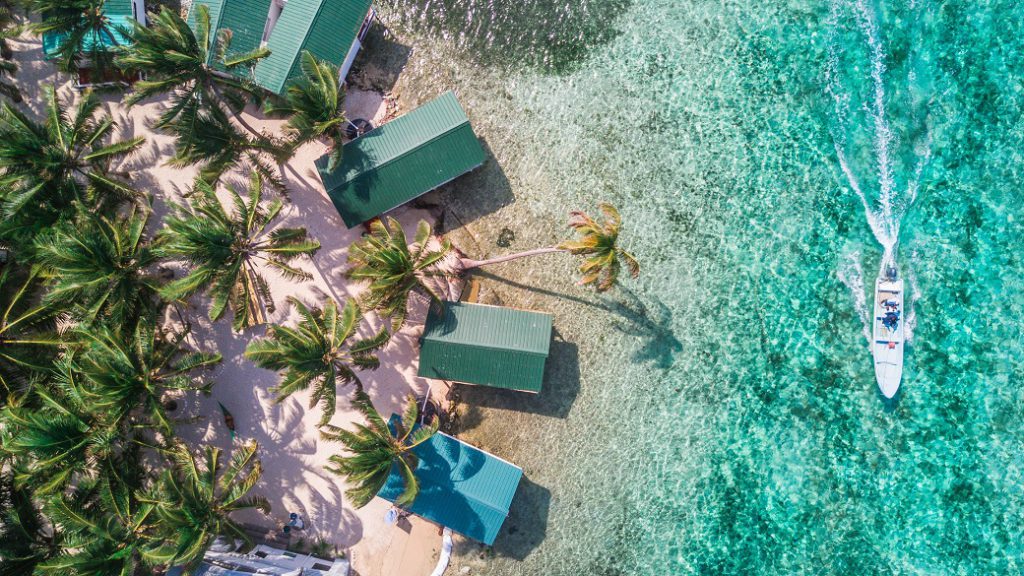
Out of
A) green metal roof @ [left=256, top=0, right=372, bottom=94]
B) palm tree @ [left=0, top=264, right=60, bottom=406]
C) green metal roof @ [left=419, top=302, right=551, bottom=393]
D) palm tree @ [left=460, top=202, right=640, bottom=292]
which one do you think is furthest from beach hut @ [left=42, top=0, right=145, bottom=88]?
palm tree @ [left=460, top=202, right=640, bottom=292]

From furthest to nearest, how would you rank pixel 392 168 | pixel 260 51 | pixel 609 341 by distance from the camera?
pixel 609 341
pixel 392 168
pixel 260 51

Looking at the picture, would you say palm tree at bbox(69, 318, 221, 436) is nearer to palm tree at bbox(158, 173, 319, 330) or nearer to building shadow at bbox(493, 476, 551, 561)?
palm tree at bbox(158, 173, 319, 330)

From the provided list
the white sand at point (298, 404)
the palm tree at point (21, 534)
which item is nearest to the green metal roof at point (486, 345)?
the white sand at point (298, 404)

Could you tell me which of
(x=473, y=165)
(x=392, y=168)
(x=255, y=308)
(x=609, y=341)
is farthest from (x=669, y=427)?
(x=255, y=308)

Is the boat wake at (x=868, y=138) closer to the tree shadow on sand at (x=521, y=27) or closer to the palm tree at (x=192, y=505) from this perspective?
the tree shadow on sand at (x=521, y=27)

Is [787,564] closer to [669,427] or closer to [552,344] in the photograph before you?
[669,427]

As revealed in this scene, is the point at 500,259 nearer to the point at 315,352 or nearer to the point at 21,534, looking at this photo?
the point at 315,352

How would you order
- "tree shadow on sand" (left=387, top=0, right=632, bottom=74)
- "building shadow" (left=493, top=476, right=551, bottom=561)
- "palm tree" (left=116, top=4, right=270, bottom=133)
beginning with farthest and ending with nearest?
"tree shadow on sand" (left=387, top=0, right=632, bottom=74), "building shadow" (left=493, top=476, right=551, bottom=561), "palm tree" (left=116, top=4, right=270, bottom=133)

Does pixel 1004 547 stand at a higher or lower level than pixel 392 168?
lower
